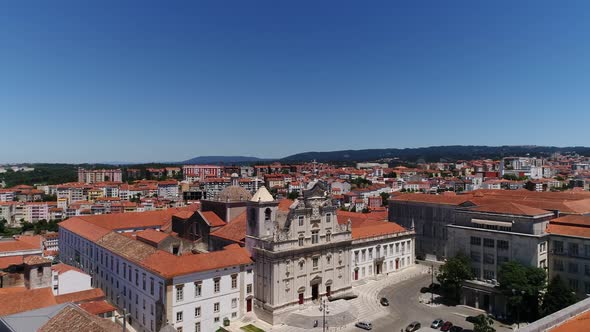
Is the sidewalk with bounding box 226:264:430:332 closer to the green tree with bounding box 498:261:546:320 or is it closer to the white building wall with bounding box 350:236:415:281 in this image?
the white building wall with bounding box 350:236:415:281

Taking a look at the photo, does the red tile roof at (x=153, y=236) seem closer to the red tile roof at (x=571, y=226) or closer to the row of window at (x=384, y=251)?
the row of window at (x=384, y=251)

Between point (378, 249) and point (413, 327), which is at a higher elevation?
point (378, 249)

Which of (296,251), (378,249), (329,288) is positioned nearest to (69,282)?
(296,251)

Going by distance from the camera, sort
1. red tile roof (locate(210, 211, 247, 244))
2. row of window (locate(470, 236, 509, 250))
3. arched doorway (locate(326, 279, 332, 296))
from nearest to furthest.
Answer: row of window (locate(470, 236, 509, 250)) < arched doorway (locate(326, 279, 332, 296)) < red tile roof (locate(210, 211, 247, 244))

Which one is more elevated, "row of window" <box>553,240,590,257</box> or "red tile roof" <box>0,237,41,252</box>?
"row of window" <box>553,240,590,257</box>

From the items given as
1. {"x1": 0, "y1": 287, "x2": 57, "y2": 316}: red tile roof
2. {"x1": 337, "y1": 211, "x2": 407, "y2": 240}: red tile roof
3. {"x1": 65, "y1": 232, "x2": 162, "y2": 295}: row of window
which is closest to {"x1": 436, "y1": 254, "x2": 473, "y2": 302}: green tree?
{"x1": 337, "y1": 211, "x2": 407, "y2": 240}: red tile roof

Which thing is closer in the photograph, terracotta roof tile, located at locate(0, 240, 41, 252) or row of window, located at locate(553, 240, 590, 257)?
row of window, located at locate(553, 240, 590, 257)

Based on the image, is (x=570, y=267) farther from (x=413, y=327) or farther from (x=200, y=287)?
(x=200, y=287)

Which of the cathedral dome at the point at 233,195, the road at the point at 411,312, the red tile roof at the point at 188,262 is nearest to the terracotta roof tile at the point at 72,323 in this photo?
the red tile roof at the point at 188,262
